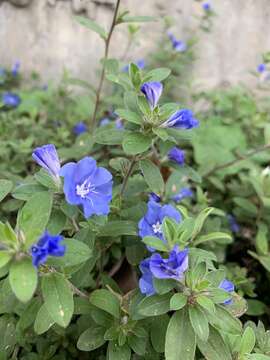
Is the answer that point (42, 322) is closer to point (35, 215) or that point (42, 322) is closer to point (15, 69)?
point (35, 215)

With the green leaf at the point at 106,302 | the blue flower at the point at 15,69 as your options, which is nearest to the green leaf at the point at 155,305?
the green leaf at the point at 106,302

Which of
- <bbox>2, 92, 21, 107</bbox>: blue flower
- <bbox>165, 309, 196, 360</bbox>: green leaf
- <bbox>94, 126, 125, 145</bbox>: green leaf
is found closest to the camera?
<bbox>165, 309, 196, 360</bbox>: green leaf

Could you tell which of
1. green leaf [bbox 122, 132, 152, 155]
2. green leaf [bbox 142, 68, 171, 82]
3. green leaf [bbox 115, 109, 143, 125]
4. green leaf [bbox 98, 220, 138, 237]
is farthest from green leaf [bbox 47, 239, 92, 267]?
green leaf [bbox 142, 68, 171, 82]

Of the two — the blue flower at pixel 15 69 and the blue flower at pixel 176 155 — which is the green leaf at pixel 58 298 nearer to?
the blue flower at pixel 176 155

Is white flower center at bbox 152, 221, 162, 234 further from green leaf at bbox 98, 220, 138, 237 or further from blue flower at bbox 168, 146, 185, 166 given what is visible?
blue flower at bbox 168, 146, 185, 166

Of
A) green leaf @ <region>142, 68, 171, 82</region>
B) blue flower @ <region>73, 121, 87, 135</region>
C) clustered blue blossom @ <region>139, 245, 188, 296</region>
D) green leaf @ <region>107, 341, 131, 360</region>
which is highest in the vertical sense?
green leaf @ <region>142, 68, 171, 82</region>

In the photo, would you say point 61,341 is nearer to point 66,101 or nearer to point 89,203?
point 89,203

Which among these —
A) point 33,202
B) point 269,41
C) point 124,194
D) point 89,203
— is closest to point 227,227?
point 124,194
